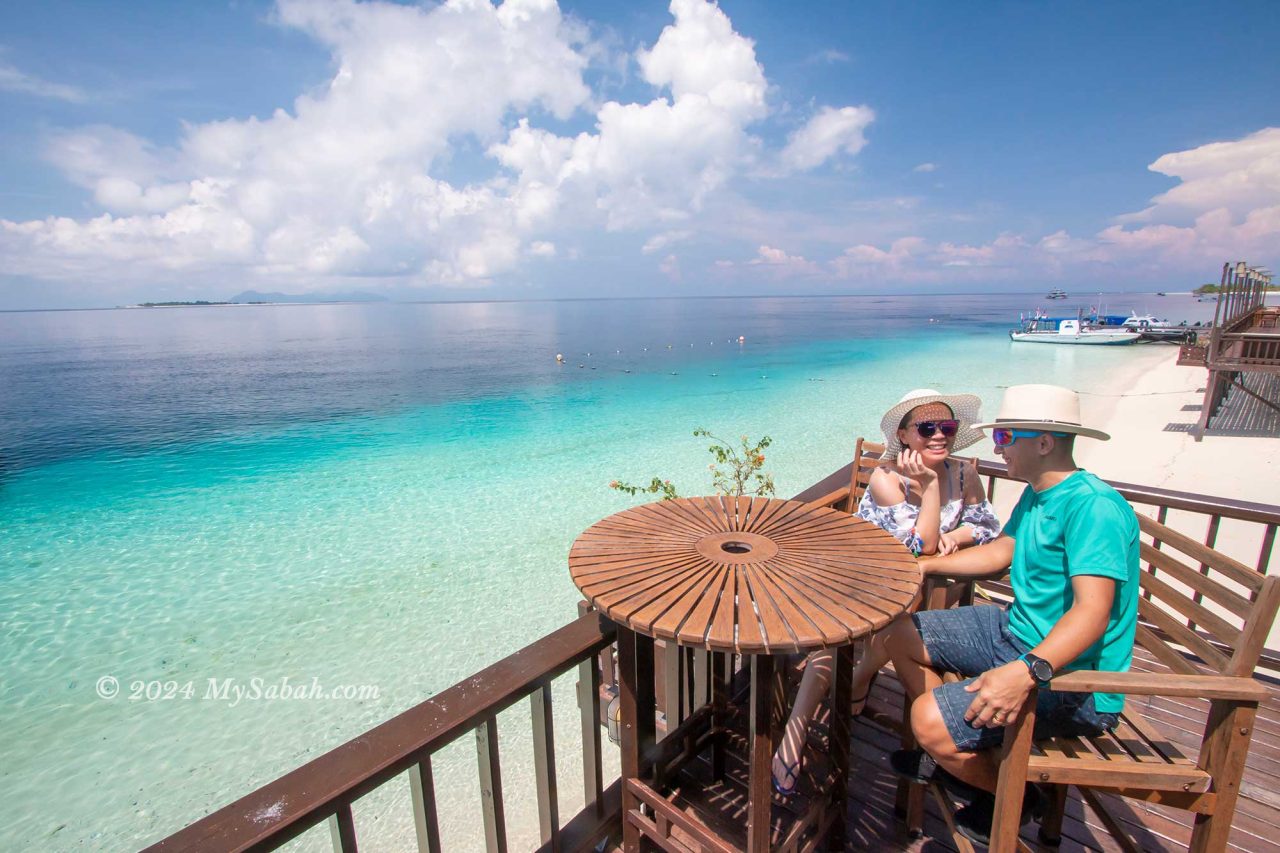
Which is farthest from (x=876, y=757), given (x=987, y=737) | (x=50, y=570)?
(x=50, y=570)

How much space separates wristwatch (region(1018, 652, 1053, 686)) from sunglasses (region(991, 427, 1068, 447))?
70 centimetres

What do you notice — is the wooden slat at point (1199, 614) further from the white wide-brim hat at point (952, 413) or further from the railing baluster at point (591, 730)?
the railing baluster at point (591, 730)

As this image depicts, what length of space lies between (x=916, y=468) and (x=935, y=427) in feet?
0.67

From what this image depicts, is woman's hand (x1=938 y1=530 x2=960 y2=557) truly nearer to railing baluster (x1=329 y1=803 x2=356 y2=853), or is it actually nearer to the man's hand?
the man's hand

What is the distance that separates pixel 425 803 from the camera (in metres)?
1.58

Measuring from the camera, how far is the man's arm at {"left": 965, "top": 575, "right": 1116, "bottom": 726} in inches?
61.7

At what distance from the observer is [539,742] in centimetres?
197

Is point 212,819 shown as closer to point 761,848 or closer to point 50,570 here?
point 761,848

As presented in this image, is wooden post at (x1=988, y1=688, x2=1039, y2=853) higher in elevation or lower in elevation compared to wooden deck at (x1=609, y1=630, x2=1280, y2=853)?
higher

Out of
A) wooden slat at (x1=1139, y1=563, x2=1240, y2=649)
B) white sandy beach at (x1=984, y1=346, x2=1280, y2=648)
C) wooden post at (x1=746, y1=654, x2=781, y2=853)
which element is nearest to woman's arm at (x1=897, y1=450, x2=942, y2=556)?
wooden slat at (x1=1139, y1=563, x2=1240, y2=649)

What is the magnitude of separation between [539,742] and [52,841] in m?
6.42

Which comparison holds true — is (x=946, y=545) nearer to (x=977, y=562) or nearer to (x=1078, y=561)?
(x=977, y=562)

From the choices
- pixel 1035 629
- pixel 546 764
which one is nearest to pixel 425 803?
pixel 546 764

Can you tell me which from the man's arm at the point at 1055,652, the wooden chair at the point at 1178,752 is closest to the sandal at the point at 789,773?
the wooden chair at the point at 1178,752
